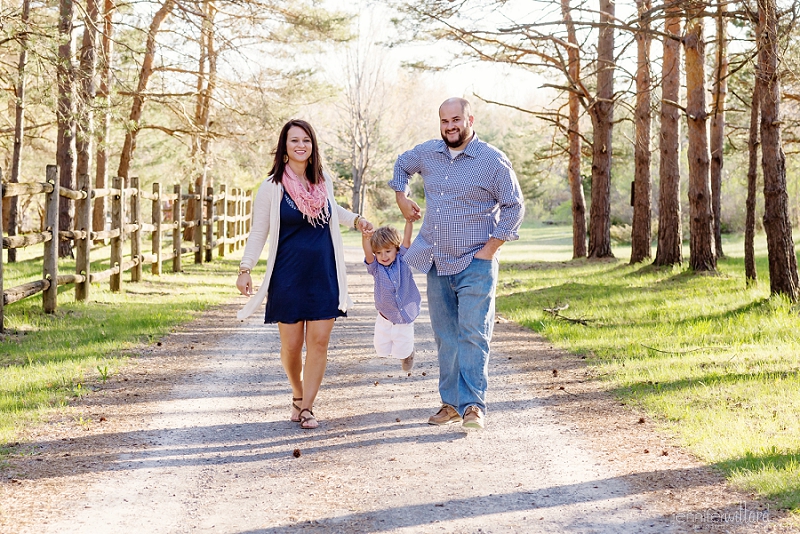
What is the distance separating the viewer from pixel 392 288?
19.4ft

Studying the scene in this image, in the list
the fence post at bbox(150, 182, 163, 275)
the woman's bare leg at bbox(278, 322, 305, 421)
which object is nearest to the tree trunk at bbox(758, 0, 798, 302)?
the woman's bare leg at bbox(278, 322, 305, 421)

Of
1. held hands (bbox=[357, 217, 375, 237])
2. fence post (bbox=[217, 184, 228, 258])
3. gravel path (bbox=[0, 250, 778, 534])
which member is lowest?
gravel path (bbox=[0, 250, 778, 534])

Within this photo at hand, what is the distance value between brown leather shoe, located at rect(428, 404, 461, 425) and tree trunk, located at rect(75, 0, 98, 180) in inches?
296

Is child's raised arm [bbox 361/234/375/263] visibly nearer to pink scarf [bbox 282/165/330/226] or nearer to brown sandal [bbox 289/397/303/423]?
pink scarf [bbox 282/165/330/226]

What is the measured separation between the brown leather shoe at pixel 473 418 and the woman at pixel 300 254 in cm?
96

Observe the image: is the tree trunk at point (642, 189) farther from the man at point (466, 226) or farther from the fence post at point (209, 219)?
the man at point (466, 226)

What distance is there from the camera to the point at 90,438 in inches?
205

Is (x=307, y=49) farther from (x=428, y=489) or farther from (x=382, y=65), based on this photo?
(x=382, y=65)

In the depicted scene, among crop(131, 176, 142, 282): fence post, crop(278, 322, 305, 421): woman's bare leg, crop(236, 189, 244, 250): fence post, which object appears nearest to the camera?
crop(278, 322, 305, 421): woman's bare leg

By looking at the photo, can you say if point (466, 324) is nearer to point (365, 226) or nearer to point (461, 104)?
point (365, 226)

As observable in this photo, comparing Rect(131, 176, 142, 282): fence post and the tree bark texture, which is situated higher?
the tree bark texture

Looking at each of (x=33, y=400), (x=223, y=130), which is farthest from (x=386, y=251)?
(x=223, y=130)

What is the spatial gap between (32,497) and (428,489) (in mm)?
1848

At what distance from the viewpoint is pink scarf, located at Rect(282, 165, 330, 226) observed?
17.8 feet
